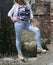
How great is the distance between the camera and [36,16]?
900 cm

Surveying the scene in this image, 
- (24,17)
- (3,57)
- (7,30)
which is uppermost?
(24,17)

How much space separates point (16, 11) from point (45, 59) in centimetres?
195

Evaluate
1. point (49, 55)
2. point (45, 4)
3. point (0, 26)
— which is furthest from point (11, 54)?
point (49, 55)

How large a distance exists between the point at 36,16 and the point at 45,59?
3.64 meters

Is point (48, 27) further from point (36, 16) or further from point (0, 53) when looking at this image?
point (0, 53)

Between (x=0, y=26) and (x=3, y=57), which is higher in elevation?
(x=0, y=26)

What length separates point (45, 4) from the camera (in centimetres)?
895

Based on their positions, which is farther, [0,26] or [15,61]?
[0,26]

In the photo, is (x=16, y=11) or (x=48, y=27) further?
(x=48, y=27)

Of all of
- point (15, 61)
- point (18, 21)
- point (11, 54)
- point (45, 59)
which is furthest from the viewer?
point (11, 54)

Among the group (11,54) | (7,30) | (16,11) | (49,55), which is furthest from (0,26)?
(49,55)

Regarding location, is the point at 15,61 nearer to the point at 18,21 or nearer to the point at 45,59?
the point at 18,21

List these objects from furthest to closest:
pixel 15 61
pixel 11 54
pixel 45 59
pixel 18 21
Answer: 1. pixel 11 54
2. pixel 15 61
3. pixel 18 21
4. pixel 45 59

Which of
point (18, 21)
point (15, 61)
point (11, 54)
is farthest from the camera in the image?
point (11, 54)
